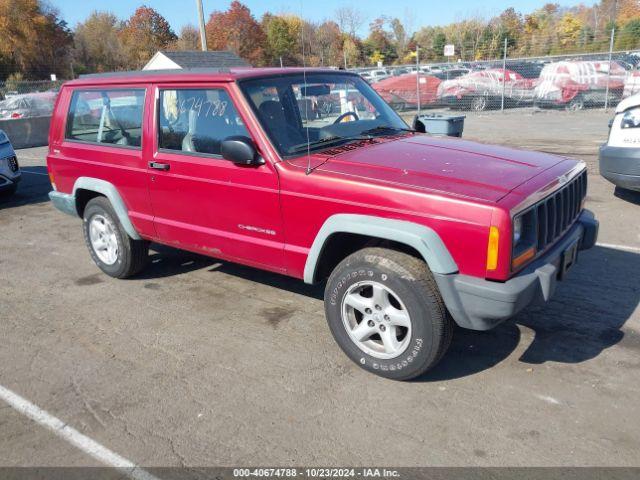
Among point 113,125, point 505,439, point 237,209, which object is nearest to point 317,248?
point 237,209

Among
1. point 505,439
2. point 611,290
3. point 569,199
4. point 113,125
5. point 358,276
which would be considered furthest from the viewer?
point 113,125

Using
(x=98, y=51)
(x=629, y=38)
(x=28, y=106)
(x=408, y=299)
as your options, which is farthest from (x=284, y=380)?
(x=98, y=51)

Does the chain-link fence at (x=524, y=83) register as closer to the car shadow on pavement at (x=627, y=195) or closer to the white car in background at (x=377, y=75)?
the white car in background at (x=377, y=75)

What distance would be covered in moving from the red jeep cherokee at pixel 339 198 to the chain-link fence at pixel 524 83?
14.1 m

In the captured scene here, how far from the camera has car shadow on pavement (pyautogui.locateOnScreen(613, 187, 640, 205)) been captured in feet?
23.7

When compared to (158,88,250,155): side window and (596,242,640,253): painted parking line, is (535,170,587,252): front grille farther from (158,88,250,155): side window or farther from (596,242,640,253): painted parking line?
(158,88,250,155): side window

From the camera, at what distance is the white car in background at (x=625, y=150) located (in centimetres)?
626

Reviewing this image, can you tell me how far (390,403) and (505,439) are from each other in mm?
663

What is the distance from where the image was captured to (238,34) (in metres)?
55.3

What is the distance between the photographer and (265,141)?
12.4 feet

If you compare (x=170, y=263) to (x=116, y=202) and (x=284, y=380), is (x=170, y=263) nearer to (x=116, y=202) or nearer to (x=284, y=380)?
(x=116, y=202)

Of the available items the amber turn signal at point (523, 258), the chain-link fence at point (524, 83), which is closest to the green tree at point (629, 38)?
the chain-link fence at point (524, 83)

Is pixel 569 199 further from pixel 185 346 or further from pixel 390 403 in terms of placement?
pixel 185 346

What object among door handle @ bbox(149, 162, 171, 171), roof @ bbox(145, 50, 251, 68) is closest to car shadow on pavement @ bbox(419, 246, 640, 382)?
door handle @ bbox(149, 162, 171, 171)
